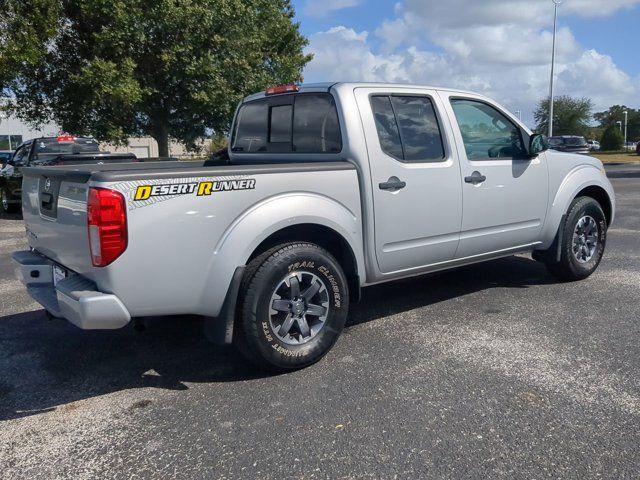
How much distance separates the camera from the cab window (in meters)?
4.95

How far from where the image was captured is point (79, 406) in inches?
140

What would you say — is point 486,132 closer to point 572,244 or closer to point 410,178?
point 410,178

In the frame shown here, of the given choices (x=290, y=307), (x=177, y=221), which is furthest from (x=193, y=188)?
(x=290, y=307)

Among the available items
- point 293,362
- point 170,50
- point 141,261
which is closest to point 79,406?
point 141,261

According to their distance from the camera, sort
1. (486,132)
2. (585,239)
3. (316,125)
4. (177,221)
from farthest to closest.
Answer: (585,239) < (486,132) < (316,125) < (177,221)

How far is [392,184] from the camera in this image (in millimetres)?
4301

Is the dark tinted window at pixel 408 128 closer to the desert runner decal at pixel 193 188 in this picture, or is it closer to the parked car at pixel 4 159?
the desert runner decal at pixel 193 188

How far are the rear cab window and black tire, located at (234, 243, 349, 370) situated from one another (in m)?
0.92

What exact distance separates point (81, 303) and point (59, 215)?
2.42ft

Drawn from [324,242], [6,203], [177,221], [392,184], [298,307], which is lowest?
[298,307]

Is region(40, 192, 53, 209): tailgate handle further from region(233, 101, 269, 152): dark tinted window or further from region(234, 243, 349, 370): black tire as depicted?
region(233, 101, 269, 152): dark tinted window

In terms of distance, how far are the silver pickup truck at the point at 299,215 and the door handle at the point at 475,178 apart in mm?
24

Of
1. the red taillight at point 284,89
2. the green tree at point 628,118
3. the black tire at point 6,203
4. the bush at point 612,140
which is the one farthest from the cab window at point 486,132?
the green tree at point 628,118

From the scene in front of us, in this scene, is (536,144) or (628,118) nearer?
(536,144)
